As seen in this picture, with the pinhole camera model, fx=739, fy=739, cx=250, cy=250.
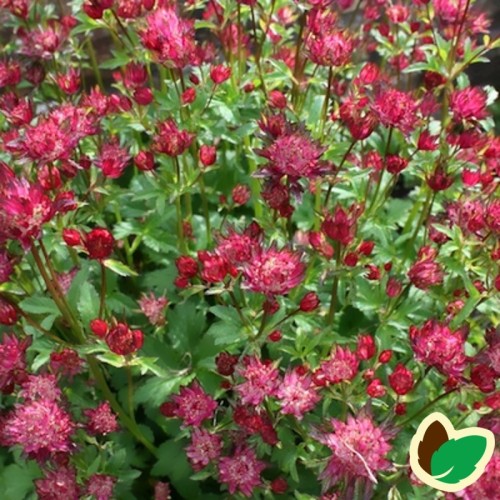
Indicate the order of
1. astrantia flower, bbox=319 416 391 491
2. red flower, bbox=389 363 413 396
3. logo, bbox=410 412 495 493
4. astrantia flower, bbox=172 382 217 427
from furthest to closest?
astrantia flower, bbox=172 382 217 427, red flower, bbox=389 363 413 396, astrantia flower, bbox=319 416 391 491, logo, bbox=410 412 495 493

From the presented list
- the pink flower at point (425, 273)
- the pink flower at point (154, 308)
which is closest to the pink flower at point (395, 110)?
the pink flower at point (425, 273)

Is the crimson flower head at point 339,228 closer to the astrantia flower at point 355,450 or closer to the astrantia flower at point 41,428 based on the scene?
the astrantia flower at point 355,450

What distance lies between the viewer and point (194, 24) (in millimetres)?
1522

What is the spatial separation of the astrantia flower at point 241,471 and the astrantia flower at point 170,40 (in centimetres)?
70

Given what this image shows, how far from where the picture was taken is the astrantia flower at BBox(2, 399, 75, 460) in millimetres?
1173

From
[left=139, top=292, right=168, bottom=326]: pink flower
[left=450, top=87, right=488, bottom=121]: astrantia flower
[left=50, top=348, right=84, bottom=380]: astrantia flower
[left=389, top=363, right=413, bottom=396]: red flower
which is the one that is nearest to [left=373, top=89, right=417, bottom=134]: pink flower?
[left=450, top=87, right=488, bottom=121]: astrantia flower

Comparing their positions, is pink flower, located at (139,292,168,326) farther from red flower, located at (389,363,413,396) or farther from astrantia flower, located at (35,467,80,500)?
red flower, located at (389,363,413,396)

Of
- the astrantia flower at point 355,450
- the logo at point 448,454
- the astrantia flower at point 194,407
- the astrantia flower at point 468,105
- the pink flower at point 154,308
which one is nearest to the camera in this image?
the logo at point 448,454

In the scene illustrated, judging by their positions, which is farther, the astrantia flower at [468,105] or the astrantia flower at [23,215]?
the astrantia flower at [468,105]

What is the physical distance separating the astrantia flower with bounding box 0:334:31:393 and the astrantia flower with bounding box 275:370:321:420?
1.45 feet

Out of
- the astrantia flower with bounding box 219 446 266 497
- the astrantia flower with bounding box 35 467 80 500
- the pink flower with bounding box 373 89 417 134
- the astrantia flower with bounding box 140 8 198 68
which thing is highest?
the astrantia flower with bounding box 140 8 198 68

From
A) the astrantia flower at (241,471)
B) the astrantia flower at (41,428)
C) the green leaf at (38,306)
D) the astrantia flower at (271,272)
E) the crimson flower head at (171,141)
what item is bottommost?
the astrantia flower at (241,471)

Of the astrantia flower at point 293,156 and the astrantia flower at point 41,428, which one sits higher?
the astrantia flower at point 293,156

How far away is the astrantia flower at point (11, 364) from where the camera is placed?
1.23 m
